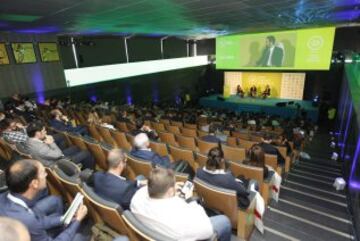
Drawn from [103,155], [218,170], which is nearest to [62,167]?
[103,155]

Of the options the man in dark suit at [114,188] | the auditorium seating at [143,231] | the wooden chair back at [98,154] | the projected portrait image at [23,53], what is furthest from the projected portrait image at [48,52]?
the auditorium seating at [143,231]

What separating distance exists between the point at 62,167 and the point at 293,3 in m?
5.72

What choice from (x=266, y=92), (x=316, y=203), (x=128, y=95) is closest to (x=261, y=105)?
(x=266, y=92)

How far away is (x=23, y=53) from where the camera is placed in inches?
324

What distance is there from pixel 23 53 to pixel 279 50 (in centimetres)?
1102

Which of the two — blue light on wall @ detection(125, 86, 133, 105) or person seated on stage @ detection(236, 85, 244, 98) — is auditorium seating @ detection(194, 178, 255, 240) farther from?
person seated on stage @ detection(236, 85, 244, 98)

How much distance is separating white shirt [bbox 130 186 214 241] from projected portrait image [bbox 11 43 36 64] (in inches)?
347

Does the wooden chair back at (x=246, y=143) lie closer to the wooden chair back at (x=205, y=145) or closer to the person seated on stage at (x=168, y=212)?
the wooden chair back at (x=205, y=145)

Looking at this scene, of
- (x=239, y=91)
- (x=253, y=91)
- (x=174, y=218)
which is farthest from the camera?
(x=239, y=91)

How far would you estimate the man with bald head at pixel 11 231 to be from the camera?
1.12m

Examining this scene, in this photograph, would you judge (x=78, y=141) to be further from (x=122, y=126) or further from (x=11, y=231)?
(x=11, y=231)

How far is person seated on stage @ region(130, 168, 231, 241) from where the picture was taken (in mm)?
1663

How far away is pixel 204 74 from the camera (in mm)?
18234

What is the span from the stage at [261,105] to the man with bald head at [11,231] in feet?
44.5
